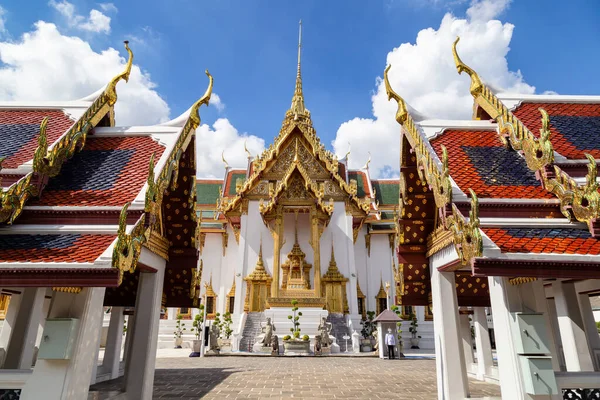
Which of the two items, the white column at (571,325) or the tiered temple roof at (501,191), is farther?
the white column at (571,325)

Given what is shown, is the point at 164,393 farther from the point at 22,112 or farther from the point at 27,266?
the point at 22,112

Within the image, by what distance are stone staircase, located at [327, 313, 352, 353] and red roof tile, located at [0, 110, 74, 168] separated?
12.8m

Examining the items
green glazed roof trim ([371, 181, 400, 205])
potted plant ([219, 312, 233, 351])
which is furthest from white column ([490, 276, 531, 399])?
green glazed roof trim ([371, 181, 400, 205])

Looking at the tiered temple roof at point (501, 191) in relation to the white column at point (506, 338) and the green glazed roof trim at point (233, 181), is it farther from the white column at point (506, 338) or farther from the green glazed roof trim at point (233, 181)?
the green glazed roof trim at point (233, 181)

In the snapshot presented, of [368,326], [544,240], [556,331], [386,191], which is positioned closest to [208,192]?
[386,191]

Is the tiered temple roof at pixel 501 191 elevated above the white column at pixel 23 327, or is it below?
above

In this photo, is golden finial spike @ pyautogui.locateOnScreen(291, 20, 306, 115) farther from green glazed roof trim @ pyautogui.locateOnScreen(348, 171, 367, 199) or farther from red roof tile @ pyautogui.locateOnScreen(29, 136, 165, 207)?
red roof tile @ pyautogui.locateOnScreen(29, 136, 165, 207)

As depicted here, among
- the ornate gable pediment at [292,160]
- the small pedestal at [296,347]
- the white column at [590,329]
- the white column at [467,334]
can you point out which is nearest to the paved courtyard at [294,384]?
the white column at [467,334]

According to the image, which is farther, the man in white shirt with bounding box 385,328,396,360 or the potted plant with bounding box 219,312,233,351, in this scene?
the potted plant with bounding box 219,312,233,351

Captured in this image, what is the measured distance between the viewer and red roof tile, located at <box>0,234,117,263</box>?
2910 mm

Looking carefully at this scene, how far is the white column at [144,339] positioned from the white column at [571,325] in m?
5.16

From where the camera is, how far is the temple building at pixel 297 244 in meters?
17.3

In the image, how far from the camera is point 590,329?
5.61 m

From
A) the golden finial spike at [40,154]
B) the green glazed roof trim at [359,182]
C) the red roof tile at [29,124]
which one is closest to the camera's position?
the golden finial spike at [40,154]
